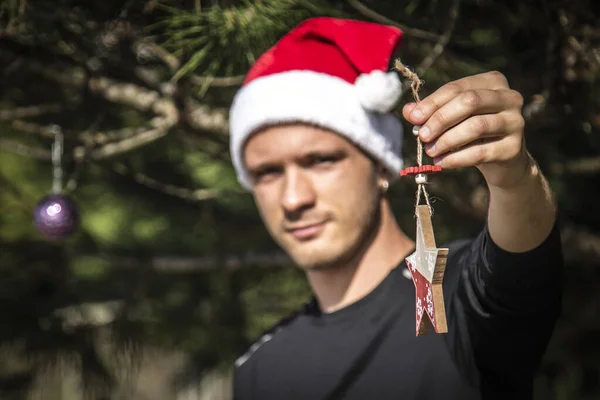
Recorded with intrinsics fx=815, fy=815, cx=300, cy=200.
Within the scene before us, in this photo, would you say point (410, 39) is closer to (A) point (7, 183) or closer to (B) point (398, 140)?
(B) point (398, 140)

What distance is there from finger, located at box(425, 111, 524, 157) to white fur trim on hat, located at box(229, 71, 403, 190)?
445 mm

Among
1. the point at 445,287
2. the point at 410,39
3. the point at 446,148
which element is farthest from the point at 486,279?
the point at 410,39

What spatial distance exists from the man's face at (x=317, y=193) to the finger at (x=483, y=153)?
0.47 meters

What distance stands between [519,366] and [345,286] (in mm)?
351

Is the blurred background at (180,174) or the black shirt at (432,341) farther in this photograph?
the blurred background at (180,174)

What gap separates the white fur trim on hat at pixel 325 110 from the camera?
1.39m

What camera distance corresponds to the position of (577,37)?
1.36 m

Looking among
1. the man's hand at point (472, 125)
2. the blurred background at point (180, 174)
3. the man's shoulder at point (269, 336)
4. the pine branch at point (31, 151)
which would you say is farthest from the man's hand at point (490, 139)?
the pine branch at point (31, 151)

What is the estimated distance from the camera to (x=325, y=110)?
1391mm

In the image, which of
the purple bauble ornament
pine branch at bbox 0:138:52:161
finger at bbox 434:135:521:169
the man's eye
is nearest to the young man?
the man's eye

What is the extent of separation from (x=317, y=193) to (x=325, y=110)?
14 cm

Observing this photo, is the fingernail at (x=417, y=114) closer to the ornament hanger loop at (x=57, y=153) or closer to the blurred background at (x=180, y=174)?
the blurred background at (x=180, y=174)

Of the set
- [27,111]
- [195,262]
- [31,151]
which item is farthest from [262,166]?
[195,262]

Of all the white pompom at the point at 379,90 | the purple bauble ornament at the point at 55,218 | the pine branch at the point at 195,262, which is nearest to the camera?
the white pompom at the point at 379,90
